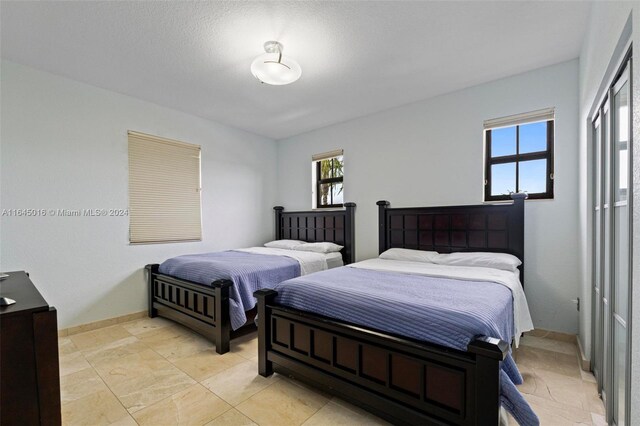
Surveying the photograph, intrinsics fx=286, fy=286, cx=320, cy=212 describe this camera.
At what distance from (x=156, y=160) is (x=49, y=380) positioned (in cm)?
297

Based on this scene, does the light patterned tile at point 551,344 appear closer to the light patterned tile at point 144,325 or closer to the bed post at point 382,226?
the bed post at point 382,226

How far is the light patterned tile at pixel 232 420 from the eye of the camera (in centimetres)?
168

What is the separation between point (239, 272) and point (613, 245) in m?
2.71

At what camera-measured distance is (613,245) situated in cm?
158

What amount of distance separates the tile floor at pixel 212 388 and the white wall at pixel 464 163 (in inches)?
26.3

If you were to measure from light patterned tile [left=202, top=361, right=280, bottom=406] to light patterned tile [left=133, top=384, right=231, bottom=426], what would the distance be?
61 mm

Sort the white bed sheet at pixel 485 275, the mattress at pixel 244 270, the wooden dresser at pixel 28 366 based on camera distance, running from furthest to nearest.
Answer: the mattress at pixel 244 270 → the white bed sheet at pixel 485 275 → the wooden dresser at pixel 28 366

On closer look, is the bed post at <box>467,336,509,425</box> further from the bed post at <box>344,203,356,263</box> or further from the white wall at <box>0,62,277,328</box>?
the white wall at <box>0,62,277,328</box>

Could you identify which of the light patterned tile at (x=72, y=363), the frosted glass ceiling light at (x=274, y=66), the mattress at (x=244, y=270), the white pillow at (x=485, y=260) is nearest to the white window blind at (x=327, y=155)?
the mattress at (x=244, y=270)

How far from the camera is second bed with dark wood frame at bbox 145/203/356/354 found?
2.61 metres

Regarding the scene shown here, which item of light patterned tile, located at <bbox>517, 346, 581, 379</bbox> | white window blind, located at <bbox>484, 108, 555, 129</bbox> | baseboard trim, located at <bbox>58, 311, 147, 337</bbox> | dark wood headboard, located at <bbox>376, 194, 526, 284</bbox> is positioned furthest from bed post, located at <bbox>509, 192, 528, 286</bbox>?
baseboard trim, located at <bbox>58, 311, 147, 337</bbox>

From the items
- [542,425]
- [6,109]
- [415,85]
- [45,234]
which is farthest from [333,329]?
[6,109]

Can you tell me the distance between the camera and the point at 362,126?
4.17 metres

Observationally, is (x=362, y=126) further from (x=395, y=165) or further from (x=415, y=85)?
(x=415, y=85)
